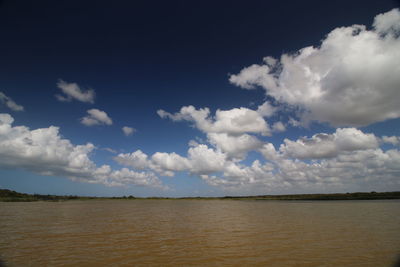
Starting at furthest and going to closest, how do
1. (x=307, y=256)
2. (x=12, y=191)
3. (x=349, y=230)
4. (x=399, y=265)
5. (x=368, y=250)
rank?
(x=12, y=191)
(x=349, y=230)
(x=368, y=250)
(x=307, y=256)
(x=399, y=265)

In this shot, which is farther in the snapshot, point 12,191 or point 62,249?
point 12,191

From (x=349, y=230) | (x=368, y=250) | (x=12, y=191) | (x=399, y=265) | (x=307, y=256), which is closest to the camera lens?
(x=399, y=265)

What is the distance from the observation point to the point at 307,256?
13.8 m

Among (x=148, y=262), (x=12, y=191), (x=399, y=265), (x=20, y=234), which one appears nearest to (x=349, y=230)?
(x=399, y=265)

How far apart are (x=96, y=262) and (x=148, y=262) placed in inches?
120

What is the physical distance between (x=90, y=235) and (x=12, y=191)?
4463 inches

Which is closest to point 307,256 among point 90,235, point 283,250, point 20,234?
point 283,250

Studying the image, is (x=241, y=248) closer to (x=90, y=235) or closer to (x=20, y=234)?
(x=90, y=235)

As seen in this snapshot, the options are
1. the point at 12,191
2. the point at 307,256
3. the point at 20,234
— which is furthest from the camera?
the point at 12,191

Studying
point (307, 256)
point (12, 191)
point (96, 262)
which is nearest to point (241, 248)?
point (307, 256)

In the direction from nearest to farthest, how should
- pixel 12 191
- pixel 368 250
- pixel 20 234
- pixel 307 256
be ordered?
pixel 307 256 → pixel 368 250 → pixel 20 234 → pixel 12 191

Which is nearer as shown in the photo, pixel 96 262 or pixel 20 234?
pixel 96 262

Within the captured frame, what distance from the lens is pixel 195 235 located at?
20.6 meters

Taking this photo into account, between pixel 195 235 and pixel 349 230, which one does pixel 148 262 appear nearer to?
pixel 195 235
